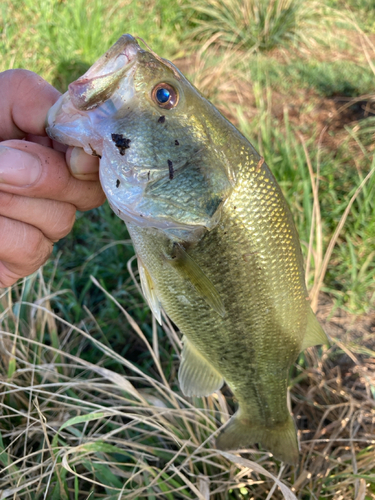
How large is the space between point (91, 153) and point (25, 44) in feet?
12.0

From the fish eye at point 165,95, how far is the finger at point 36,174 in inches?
16.3

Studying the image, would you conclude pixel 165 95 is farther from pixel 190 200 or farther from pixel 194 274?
pixel 194 274

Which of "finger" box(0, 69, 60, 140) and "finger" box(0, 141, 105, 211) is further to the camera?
"finger" box(0, 69, 60, 140)

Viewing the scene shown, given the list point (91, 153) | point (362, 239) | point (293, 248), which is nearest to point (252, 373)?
point (293, 248)

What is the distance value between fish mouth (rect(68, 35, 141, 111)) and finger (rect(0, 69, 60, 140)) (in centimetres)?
33

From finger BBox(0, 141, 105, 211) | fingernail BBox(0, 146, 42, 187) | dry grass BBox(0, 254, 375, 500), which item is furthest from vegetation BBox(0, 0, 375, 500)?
fingernail BBox(0, 146, 42, 187)

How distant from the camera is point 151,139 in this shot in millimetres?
1168

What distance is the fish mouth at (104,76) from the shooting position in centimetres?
107

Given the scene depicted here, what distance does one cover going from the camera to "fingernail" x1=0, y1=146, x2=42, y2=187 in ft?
4.00

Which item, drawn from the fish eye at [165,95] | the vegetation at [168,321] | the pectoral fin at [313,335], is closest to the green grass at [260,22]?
the vegetation at [168,321]

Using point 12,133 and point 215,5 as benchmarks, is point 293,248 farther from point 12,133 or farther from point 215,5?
point 215,5

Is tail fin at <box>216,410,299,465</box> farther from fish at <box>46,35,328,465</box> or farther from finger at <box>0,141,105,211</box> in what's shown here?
finger at <box>0,141,105,211</box>

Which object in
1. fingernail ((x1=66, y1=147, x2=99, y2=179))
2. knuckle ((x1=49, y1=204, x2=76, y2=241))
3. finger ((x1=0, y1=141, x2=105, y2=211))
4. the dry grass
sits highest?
fingernail ((x1=66, y1=147, x2=99, y2=179))

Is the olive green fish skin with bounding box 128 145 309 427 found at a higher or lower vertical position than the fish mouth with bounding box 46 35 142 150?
lower
